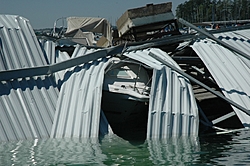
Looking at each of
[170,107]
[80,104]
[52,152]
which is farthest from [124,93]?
[52,152]

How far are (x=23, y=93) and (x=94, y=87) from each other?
79.0 inches

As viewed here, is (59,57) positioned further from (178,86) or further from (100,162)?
(100,162)

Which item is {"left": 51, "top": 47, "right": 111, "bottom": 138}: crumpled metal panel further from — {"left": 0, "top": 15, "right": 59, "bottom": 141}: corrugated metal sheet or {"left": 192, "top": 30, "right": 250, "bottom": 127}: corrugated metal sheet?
{"left": 192, "top": 30, "right": 250, "bottom": 127}: corrugated metal sheet

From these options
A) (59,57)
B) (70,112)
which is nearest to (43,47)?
(59,57)

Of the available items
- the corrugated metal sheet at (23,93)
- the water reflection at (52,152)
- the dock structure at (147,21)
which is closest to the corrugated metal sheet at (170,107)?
the water reflection at (52,152)

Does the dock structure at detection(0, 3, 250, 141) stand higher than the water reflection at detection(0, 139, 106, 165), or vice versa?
the dock structure at detection(0, 3, 250, 141)

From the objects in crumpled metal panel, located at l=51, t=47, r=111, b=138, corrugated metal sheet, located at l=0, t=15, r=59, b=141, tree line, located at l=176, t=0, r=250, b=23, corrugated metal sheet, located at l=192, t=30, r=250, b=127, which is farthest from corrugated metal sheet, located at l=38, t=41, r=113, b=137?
tree line, located at l=176, t=0, r=250, b=23

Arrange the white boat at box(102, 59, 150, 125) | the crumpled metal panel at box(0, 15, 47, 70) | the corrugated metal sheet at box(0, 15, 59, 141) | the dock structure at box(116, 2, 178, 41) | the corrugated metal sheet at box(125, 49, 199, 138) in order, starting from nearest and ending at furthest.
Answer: the corrugated metal sheet at box(125, 49, 199, 138) < the corrugated metal sheet at box(0, 15, 59, 141) < the white boat at box(102, 59, 150, 125) < the crumpled metal panel at box(0, 15, 47, 70) < the dock structure at box(116, 2, 178, 41)

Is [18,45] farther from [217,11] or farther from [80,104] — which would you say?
[217,11]

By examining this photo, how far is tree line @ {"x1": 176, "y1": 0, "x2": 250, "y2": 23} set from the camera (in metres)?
84.4

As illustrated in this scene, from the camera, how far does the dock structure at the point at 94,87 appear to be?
10961 millimetres

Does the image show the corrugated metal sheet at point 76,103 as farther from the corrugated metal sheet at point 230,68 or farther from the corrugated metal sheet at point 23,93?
the corrugated metal sheet at point 230,68

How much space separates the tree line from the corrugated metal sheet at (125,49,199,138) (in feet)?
239

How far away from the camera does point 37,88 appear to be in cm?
1202
